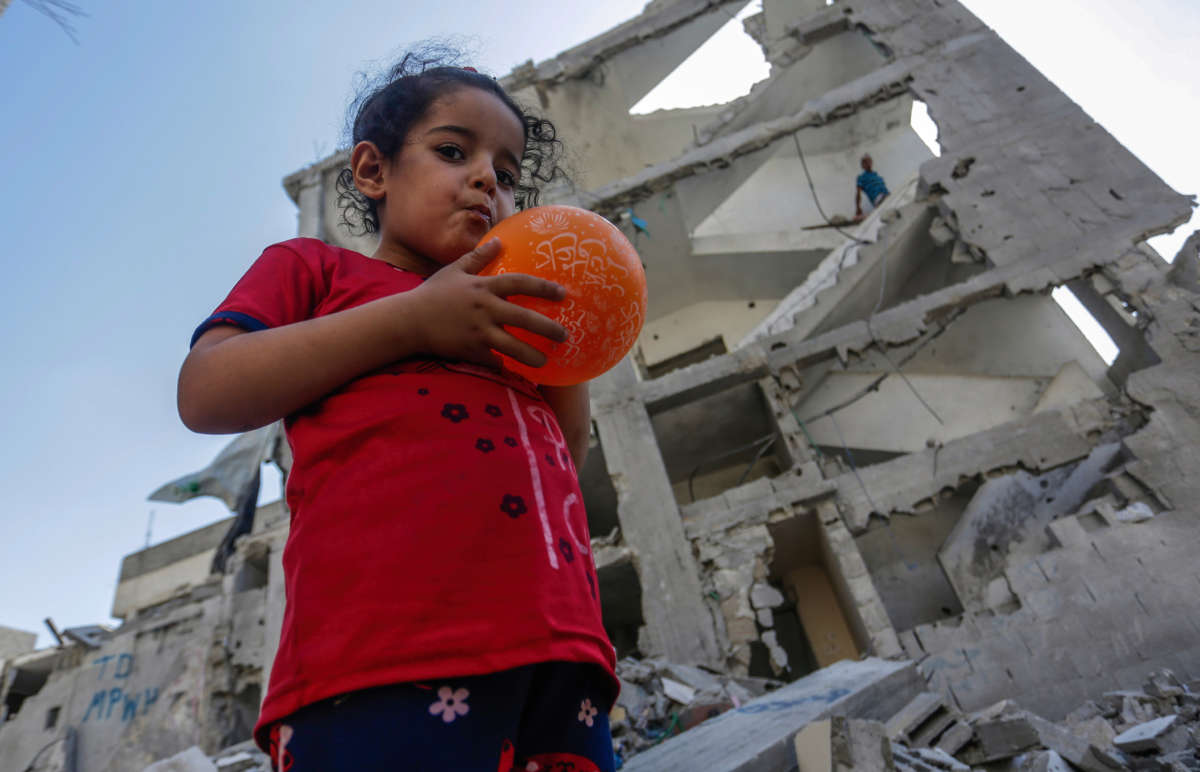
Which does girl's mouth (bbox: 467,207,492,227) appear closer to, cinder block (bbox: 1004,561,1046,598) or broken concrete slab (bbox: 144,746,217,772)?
broken concrete slab (bbox: 144,746,217,772)

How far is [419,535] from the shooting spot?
0.86m

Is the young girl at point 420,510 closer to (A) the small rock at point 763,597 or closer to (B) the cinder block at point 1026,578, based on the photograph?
(A) the small rock at point 763,597

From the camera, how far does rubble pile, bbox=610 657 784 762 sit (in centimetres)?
486

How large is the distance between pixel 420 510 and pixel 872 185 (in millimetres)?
14426

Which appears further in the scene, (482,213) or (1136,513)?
(1136,513)

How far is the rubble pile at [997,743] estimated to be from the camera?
2303 millimetres

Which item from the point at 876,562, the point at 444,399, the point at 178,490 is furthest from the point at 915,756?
the point at 178,490

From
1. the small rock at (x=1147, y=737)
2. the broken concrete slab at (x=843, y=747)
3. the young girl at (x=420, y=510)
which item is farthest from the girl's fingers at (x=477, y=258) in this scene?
the small rock at (x=1147, y=737)

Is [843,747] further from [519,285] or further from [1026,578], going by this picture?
[1026,578]

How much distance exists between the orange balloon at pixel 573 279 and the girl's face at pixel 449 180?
0.57 feet

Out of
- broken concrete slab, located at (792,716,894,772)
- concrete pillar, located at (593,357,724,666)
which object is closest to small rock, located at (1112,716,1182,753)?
broken concrete slab, located at (792,716,894,772)

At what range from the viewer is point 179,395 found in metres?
0.96

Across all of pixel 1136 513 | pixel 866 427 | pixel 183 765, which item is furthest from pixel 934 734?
pixel 866 427

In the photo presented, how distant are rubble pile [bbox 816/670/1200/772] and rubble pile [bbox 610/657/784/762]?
68.1 inches
